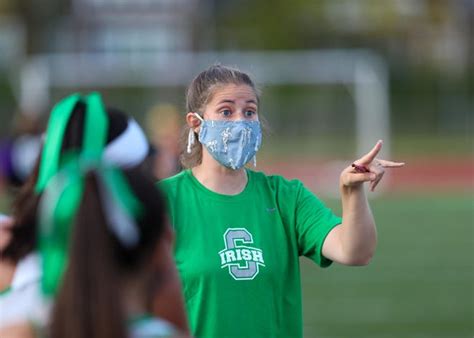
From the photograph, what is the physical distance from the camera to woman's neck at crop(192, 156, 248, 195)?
156 inches

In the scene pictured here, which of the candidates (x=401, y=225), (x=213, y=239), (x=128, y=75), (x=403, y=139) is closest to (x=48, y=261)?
(x=213, y=239)

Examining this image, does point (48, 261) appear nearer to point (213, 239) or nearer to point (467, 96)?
point (213, 239)

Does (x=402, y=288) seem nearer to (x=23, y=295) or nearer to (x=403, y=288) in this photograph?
(x=403, y=288)

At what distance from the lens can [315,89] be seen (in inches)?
1210

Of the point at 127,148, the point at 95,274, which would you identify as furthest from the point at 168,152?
the point at 95,274

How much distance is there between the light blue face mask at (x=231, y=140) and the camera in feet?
13.3

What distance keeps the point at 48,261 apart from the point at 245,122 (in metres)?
1.90

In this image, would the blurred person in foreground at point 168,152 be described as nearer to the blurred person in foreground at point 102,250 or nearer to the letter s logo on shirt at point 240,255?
the letter s logo on shirt at point 240,255

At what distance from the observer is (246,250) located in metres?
3.82


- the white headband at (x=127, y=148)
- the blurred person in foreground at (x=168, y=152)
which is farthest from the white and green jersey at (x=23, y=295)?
the blurred person in foreground at (x=168, y=152)

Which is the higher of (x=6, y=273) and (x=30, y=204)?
(x=30, y=204)

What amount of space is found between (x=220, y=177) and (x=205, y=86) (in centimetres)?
35

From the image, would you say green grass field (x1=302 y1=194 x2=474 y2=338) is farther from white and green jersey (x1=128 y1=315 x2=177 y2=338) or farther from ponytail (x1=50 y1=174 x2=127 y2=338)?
ponytail (x1=50 y1=174 x2=127 y2=338)

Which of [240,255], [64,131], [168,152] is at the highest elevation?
[64,131]
